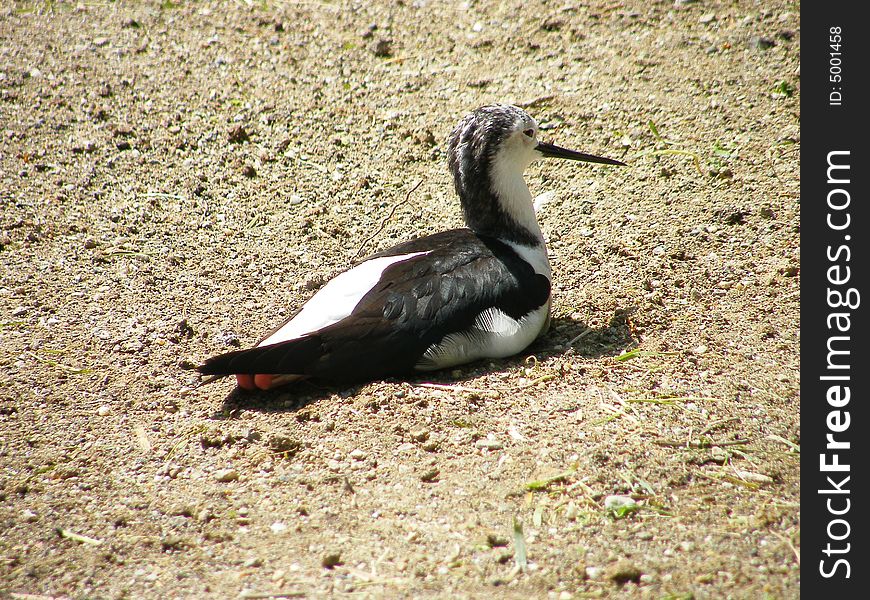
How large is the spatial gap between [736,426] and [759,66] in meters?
3.54

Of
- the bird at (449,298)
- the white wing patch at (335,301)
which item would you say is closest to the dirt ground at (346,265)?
the bird at (449,298)

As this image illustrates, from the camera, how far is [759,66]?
19.7 feet

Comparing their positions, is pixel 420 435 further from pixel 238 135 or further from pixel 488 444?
pixel 238 135

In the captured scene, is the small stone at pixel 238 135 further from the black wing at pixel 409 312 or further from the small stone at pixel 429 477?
the small stone at pixel 429 477

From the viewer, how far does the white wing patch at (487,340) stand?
3.97 meters

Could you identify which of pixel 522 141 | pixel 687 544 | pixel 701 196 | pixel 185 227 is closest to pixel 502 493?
pixel 687 544

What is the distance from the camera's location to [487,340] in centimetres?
408

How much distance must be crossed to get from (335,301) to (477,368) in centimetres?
76

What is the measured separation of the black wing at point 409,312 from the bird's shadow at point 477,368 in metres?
0.16

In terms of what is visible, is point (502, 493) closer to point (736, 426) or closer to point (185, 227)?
point (736, 426)

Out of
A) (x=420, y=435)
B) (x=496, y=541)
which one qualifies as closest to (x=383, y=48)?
(x=420, y=435)

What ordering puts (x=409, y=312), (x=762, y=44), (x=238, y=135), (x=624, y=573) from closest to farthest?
(x=624, y=573) → (x=409, y=312) → (x=238, y=135) → (x=762, y=44)

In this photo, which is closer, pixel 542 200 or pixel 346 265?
pixel 346 265

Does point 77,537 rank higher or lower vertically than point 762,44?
lower
